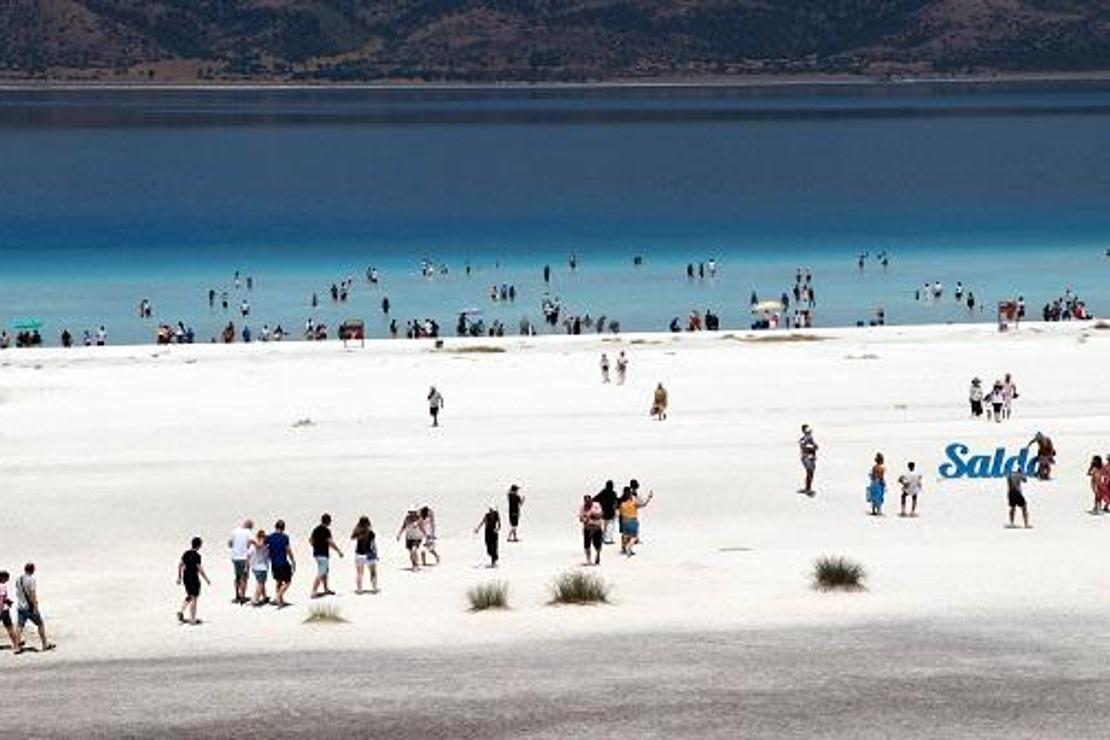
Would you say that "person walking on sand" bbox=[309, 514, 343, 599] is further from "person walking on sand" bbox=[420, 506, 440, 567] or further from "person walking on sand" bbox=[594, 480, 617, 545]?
"person walking on sand" bbox=[594, 480, 617, 545]

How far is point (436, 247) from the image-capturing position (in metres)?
93.9

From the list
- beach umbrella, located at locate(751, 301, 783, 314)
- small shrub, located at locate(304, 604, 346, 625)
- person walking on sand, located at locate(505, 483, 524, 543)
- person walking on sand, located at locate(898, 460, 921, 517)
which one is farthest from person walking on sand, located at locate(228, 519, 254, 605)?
beach umbrella, located at locate(751, 301, 783, 314)

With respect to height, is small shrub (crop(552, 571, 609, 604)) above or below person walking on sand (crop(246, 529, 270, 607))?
below

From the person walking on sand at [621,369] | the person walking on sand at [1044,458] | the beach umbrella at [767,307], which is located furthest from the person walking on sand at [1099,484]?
the beach umbrella at [767,307]

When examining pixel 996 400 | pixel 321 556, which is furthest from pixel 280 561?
pixel 996 400

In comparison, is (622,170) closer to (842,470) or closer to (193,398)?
(193,398)

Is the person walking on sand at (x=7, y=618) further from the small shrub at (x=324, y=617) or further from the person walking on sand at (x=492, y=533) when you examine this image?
the person walking on sand at (x=492, y=533)

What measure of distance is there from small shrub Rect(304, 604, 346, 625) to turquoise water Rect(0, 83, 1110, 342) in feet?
129

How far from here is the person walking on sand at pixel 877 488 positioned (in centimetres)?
3041

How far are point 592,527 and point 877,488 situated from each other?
536 centimetres

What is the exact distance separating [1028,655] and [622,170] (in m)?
128

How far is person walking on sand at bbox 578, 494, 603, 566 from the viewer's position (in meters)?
27.0

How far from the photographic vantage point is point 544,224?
107 m

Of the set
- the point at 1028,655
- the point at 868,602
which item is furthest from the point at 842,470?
the point at 1028,655
